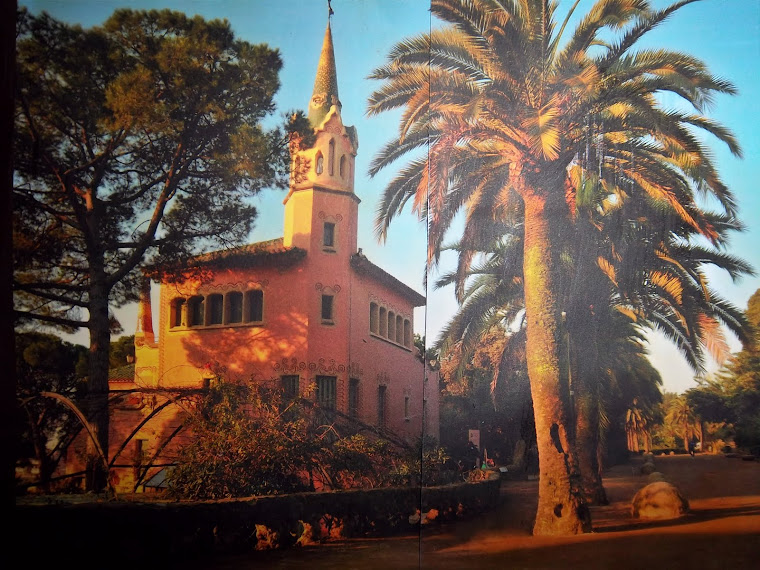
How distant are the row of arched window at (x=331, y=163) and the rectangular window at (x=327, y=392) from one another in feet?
6.42

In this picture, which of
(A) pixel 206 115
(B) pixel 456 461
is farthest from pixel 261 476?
(A) pixel 206 115

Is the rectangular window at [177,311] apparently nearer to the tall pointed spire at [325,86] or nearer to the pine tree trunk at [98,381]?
the pine tree trunk at [98,381]

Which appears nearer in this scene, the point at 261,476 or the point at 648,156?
the point at 261,476

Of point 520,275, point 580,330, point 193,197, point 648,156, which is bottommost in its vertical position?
point 580,330

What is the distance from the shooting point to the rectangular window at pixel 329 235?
6.87 m

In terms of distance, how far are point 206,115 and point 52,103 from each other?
131 cm

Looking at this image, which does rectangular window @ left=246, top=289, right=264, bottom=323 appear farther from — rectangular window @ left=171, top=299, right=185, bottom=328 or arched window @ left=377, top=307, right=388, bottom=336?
arched window @ left=377, top=307, right=388, bottom=336

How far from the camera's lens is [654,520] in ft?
24.1

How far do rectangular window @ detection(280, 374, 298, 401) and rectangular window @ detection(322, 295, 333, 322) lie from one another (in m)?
0.61

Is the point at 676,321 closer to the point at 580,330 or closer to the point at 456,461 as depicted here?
the point at 580,330

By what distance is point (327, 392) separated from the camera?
6703mm

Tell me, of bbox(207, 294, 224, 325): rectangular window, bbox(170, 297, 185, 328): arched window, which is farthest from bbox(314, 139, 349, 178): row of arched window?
bbox(170, 297, 185, 328): arched window

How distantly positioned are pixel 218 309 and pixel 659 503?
483cm

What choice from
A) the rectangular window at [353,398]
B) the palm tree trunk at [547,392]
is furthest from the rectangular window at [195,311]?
the palm tree trunk at [547,392]
